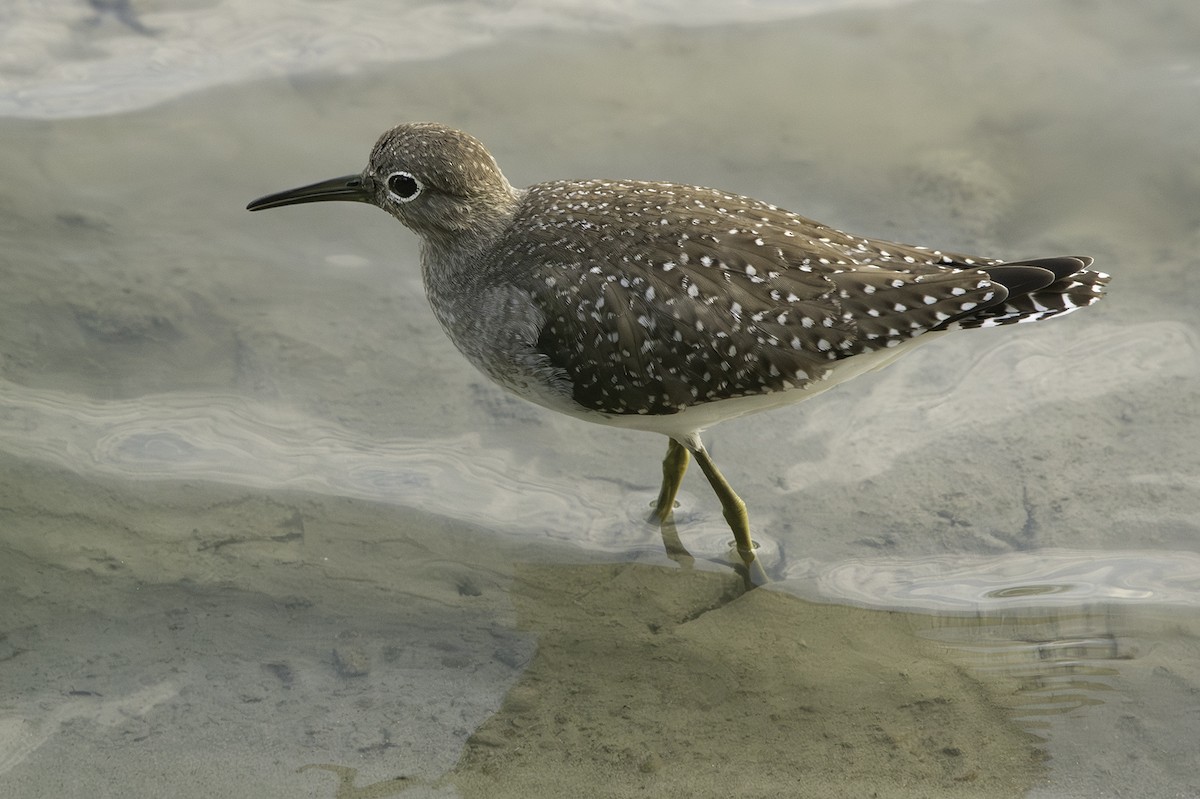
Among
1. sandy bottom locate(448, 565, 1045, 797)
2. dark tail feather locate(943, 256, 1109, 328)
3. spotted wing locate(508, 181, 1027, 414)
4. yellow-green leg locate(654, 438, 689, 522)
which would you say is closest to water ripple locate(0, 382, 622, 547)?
yellow-green leg locate(654, 438, 689, 522)

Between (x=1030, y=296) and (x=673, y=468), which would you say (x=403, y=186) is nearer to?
(x=673, y=468)

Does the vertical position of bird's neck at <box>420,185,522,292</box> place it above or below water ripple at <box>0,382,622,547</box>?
above

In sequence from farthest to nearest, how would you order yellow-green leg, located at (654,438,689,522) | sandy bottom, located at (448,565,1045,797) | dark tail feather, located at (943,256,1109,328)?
1. yellow-green leg, located at (654,438,689,522)
2. dark tail feather, located at (943,256,1109,328)
3. sandy bottom, located at (448,565,1045,797)

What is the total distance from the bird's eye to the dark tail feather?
2.61 metres

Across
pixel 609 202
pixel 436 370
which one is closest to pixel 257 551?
pixel 436 370

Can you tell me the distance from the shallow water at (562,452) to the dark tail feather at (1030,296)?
1.30m

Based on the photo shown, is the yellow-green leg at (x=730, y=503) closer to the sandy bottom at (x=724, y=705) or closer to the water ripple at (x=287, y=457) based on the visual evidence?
the sandy bottom at (x=724, y=705)

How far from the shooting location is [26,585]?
18.5 ft

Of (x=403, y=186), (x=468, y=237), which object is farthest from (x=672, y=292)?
(x=403, y=186)

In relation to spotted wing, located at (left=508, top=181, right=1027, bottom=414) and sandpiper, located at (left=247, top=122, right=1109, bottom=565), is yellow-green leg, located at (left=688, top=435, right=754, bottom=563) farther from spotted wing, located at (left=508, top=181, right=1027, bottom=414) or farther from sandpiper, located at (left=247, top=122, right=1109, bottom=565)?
spotted wing, located at (left=508, top=181, right=1027, bottom=414)

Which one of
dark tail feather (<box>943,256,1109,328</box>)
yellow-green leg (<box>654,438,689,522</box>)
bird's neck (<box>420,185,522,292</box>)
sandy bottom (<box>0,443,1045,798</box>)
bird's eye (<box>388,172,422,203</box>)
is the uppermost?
dark tail feather (<box>943,256,1109,328</box>)

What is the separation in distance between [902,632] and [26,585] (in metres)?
4.02

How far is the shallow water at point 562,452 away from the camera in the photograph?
507cm

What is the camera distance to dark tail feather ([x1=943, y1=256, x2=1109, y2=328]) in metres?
5.43
